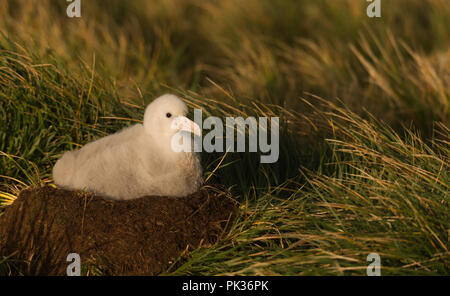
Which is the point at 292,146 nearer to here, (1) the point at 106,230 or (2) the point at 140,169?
(2) the point at 140,169

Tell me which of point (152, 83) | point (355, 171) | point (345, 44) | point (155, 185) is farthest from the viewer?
point (345, 44)

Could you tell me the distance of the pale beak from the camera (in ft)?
11.4

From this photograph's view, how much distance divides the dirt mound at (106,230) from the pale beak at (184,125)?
1.60 feet

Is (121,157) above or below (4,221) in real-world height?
above

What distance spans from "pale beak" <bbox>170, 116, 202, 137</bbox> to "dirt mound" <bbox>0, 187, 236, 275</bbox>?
49 cm

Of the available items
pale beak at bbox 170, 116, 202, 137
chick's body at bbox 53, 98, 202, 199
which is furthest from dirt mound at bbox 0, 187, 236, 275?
pale beak at bbox 170, 116, 202, 137

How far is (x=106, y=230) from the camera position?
12.0ft

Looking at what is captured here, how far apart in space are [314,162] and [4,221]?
2.37 m

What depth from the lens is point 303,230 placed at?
12.2 feet

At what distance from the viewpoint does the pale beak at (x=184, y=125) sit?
3.48 meters

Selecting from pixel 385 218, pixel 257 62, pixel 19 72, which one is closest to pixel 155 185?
pixel 385 218

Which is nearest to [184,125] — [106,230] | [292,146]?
[106,230]
